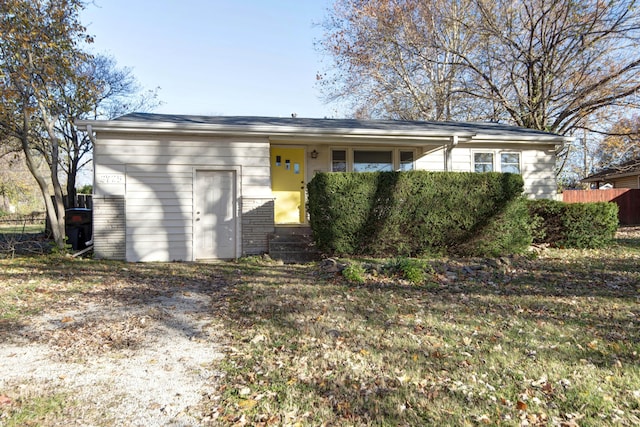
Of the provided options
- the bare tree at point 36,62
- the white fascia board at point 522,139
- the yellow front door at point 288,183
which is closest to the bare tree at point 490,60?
the white fascia board at point 522,139

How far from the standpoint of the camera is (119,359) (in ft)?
10.6

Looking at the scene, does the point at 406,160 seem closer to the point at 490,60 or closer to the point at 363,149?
the point at 363,149

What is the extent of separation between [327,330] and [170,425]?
74.5 inches

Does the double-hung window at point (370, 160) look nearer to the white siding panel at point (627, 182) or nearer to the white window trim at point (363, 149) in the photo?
the white window trim at point (363, 149)

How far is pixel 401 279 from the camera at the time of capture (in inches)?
242

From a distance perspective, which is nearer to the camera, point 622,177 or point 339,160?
point 339,160

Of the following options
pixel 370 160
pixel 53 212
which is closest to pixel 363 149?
pixel 370 160

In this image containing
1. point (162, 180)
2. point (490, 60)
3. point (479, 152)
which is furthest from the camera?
point (490, 60)

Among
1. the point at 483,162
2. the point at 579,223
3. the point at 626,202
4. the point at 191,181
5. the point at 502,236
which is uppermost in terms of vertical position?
the point at 483,162

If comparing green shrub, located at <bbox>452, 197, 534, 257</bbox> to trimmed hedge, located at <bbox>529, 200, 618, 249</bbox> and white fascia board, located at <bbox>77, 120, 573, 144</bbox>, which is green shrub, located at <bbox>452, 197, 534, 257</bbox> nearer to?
trimmed hedge, located at <bbox>529, 200, 618, 249</bbox>

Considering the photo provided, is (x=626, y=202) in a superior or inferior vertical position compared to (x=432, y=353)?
superior

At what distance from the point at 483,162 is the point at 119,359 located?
32.5 feet

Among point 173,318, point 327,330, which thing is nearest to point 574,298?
point 327,330

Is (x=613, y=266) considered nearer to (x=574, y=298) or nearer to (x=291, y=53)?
(x=574, y=298)
